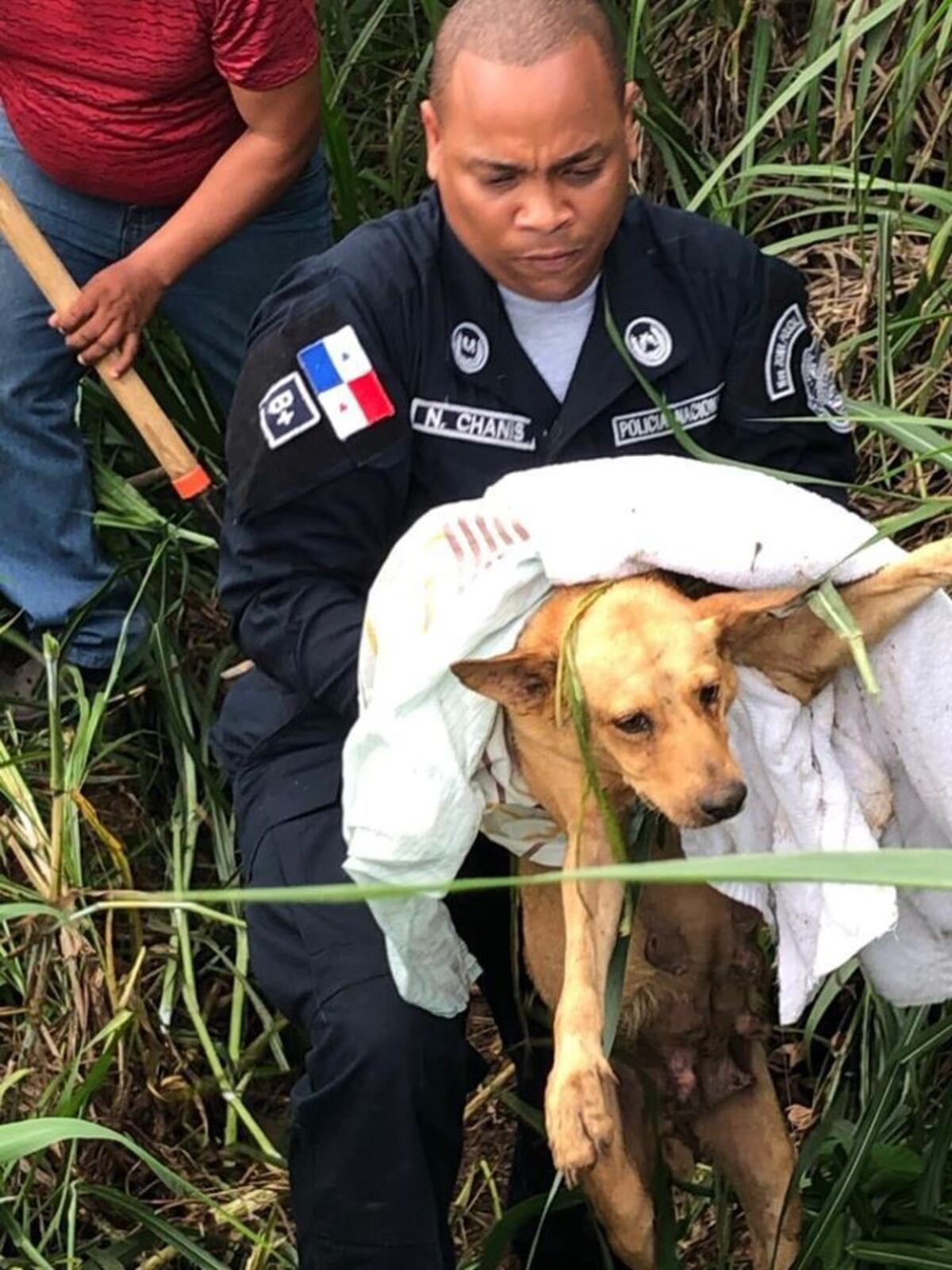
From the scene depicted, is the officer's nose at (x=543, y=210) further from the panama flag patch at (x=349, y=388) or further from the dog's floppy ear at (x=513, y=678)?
the dog's floppy ear at (x=513, y=678)

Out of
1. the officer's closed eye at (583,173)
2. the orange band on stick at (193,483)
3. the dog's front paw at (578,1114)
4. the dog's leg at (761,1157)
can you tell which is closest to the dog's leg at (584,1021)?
the dog's front paw at (578,1114)

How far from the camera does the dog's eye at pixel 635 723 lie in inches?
61.3

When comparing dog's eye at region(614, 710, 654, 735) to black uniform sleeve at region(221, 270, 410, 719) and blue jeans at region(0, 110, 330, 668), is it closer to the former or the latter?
black uniform sleeve at region(221, 270, 410, 719)

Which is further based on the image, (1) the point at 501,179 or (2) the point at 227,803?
(2) the point at 227,803

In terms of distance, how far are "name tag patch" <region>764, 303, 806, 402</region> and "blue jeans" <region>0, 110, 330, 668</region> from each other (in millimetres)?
1064

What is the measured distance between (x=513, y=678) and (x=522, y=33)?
0.67 metres

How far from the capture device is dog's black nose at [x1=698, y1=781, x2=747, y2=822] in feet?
4.93

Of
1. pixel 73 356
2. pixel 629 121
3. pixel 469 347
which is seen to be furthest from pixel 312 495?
pixel 73 356

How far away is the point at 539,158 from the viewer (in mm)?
1925

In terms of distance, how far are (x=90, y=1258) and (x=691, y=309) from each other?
4.51 ft

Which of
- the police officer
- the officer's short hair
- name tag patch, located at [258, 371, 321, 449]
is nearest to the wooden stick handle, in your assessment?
the police officer

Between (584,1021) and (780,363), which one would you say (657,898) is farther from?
(780,363)

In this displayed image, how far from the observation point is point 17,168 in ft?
9.75

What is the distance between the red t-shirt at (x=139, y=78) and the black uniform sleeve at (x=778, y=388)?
867mm
